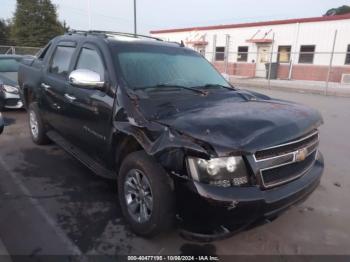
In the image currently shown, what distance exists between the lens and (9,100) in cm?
823

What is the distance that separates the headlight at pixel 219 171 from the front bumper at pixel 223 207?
5cm

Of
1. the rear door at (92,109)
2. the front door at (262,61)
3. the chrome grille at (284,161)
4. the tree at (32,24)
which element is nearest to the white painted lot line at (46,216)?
the rear door at (92,109)

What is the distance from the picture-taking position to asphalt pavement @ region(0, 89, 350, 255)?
297cm

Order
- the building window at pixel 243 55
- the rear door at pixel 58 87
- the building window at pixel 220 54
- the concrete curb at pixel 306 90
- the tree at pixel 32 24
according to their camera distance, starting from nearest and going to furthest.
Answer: the rear door at pixel 58 87
the concrete curb at pixel 306 90
the building window at pixel 243 55
the building window at pixel 220 54
the tree at pixel 32 24

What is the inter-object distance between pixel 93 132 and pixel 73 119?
0.60 meters

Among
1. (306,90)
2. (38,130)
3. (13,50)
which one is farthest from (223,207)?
(13,50)

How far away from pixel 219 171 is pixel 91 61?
2.30m

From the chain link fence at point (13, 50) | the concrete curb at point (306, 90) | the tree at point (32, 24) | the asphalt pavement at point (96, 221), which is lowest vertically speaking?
the concrete curb at point (306, 90)

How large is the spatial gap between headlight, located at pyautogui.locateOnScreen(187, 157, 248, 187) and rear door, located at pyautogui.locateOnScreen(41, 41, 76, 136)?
2.43 meters

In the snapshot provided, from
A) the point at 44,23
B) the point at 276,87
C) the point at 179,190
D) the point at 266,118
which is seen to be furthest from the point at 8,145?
the point at 44,23

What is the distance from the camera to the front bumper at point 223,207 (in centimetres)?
238

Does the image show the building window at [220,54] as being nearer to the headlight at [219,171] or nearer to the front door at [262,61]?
the front door at [262,61]

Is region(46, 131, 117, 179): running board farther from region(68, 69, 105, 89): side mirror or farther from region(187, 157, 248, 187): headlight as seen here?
region(187, 157, 248, 187): headlight

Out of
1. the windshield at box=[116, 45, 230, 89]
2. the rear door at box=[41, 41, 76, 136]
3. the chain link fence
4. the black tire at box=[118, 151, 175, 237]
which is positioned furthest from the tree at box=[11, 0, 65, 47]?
the black tire at box=[118, 151, 175, 237]
